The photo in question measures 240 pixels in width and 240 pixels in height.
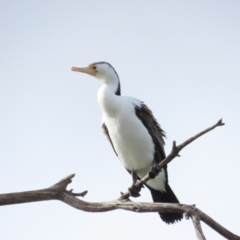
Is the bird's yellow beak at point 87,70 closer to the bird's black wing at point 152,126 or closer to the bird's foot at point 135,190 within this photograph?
the bird's black wing at point 152,126

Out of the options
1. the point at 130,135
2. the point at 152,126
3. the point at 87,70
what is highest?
the point at 87,70

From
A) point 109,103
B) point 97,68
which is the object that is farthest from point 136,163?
point 97,68

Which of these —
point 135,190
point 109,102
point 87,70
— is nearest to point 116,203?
point 135,190

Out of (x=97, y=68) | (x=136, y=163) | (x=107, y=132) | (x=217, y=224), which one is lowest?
(x=217, y=224)

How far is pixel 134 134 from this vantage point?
756 centimetres

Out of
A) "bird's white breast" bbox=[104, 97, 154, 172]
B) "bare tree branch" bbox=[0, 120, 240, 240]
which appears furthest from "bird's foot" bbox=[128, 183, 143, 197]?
"bare tree branch" bbox=[0, 120, 240, 240]

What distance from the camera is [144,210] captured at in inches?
217

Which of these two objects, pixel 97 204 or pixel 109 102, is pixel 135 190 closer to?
pixel 109 102

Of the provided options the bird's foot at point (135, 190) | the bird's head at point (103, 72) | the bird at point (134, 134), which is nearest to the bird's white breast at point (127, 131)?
the bird at point (134, 134)

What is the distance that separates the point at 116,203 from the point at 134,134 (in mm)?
1917

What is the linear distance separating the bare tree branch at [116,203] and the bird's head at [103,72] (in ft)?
8.36

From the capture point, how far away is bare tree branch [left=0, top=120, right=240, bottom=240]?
16.7ft

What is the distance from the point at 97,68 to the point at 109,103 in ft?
2.92

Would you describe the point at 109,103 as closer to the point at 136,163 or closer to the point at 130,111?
the point at 130,111
